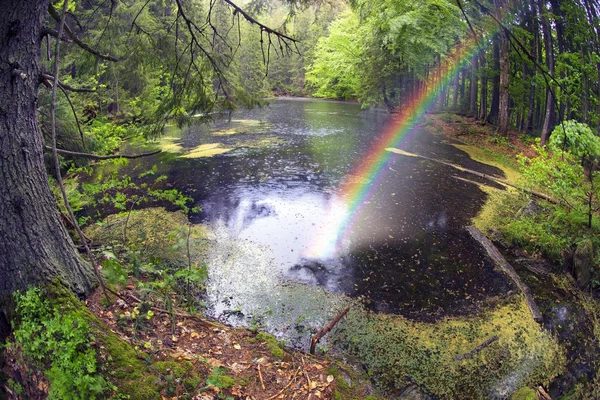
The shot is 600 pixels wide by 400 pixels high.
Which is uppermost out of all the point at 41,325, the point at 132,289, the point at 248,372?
the point at 41,325

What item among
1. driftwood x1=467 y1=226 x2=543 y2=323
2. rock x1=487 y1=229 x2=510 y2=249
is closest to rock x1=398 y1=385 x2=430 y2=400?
driftwood x1=467 y1=226 x2=543 y2=323

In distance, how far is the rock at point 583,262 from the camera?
5.64 metres

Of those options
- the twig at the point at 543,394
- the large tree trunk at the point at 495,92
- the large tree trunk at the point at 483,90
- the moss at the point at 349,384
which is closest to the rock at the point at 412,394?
the moss at the point at 349,384

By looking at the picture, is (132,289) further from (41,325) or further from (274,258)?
(274,258)

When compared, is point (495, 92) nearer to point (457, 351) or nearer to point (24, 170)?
point (457, 351)

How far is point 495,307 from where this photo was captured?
506 centimetres

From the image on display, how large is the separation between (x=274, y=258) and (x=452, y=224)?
12.3ft

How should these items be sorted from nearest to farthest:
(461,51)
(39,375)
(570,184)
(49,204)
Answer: (39,375)
(49,204)
(570,184)
(461,51)

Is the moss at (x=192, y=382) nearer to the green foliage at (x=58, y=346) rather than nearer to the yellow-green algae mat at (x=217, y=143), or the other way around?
the green foliage at (x=58, y=346)

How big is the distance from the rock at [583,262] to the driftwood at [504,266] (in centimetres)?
89

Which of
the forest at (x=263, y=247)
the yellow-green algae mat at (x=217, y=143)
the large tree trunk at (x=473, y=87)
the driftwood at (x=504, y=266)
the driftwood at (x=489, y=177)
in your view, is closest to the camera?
the forest at (x=263, y=247)

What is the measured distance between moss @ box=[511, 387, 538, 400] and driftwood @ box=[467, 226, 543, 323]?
1.51 meters

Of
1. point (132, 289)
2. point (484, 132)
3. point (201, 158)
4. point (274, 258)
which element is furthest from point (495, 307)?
point (484, 132)

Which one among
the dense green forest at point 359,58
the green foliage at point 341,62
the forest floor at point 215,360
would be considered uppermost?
the green foliage at point 341,62
